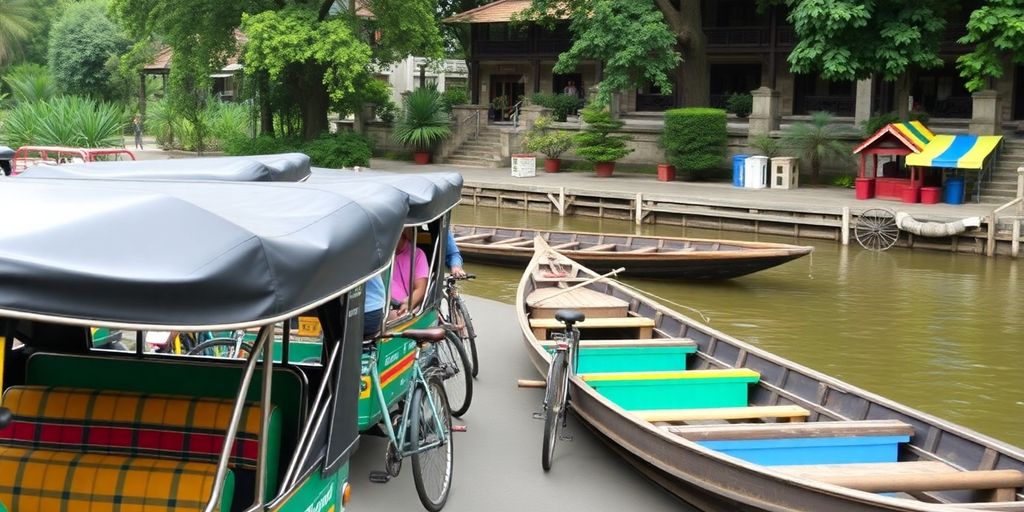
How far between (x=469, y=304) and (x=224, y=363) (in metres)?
9.94

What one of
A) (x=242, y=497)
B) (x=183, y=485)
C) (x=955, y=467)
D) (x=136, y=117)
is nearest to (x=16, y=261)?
(x=183, y=485)

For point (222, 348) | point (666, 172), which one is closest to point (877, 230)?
point (666, 172)

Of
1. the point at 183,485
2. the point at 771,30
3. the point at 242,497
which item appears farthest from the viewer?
the point at 771,30

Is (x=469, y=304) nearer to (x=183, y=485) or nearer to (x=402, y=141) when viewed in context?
(x=183, y=485)

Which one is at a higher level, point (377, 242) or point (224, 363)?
point (377, 242)

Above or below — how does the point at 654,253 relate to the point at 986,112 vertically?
below

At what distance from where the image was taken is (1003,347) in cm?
1484

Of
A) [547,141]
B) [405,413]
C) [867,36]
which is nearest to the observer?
[405,413]

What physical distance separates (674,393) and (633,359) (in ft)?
4.02

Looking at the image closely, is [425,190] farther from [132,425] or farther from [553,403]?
[132,425]

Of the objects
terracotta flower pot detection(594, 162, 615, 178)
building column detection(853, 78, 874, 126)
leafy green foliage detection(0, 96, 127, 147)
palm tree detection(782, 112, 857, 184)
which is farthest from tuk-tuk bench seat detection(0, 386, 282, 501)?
building column detection(853, 78, 874, 126)

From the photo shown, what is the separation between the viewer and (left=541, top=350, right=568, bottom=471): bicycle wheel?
25.8 feet

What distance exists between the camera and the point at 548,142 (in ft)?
116

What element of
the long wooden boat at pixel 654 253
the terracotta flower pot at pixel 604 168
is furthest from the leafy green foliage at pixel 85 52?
the long wooden boat at pixel 654 253
